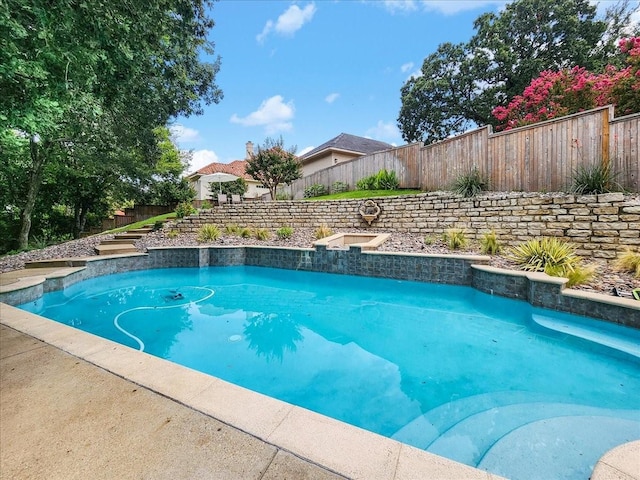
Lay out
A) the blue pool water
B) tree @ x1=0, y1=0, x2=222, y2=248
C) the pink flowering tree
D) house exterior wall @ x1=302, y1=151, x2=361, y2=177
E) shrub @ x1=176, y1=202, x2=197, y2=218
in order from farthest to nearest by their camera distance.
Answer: house exterior wall @ x1=302, y1=151, x2=361, y2=177 < shrub @ x1=176, y1=202, x2=197, y2=218 < the pink flowering tree < tree @ x1=0, y1=0, x2=222, y2=248 < the blue pool water

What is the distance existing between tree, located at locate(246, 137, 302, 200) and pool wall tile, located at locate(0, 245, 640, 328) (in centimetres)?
879

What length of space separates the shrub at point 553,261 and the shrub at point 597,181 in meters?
1.27

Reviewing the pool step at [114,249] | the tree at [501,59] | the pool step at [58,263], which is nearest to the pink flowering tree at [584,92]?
the tree at [501,59]

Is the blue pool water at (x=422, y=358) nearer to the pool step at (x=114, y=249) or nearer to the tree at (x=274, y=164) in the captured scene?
the pool step at (x=114, y=249)

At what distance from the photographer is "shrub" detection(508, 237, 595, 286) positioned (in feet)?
15.4

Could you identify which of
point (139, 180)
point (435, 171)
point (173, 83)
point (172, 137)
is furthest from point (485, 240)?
point (172, 137)

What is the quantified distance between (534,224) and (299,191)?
12.9 m

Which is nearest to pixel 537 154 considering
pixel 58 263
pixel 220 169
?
pixel 58 263

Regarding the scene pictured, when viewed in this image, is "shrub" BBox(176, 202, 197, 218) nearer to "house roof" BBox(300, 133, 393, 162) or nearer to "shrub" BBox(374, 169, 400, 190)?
"shrub" BBox(374, 169, 400, 190)

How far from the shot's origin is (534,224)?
669 centimetres

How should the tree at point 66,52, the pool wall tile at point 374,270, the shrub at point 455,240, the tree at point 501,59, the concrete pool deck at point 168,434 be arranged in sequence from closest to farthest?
the concrete pool deck at point 168,434 → the tree at point 66,52 → the pool wall tile at point 374,270 → the shrub at point 455,240 → the tree at point 501,59

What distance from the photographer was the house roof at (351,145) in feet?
64.0

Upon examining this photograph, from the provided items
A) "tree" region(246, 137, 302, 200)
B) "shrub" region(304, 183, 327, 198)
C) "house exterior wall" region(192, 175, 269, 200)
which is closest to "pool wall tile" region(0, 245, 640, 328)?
"shrub" region(304, 183, 327, 198)

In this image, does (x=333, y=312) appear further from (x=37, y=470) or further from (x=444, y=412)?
(x=37, y=470)
